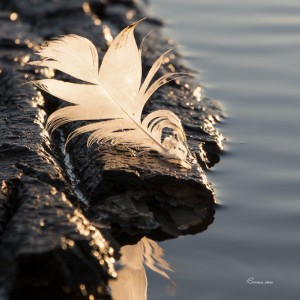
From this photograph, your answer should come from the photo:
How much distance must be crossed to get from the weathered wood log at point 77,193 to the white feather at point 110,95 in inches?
3.2

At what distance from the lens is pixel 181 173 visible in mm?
3240

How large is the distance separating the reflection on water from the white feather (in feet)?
1.45

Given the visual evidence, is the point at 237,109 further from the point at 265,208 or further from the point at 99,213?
the point at 99,213

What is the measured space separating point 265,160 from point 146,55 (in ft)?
4.78

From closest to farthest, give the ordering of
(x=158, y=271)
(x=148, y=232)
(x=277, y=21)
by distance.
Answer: (x=158, y=271) → (x=148, y=232) → (x=277, y=21)

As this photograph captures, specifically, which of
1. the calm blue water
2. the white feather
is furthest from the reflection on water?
the white feather

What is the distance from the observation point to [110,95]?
137 inches

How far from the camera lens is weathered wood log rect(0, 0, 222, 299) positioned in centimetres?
259

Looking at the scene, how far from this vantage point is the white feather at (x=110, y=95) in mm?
3385

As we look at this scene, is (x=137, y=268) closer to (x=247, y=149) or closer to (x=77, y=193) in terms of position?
(x=77, y=193)

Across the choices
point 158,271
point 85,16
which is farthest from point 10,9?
point 158,271

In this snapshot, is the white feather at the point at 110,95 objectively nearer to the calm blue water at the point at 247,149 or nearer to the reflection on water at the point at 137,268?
the calm blue water at the point at 247,149

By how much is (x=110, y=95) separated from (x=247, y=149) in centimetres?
71

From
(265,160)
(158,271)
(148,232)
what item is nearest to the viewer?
(158,271)
